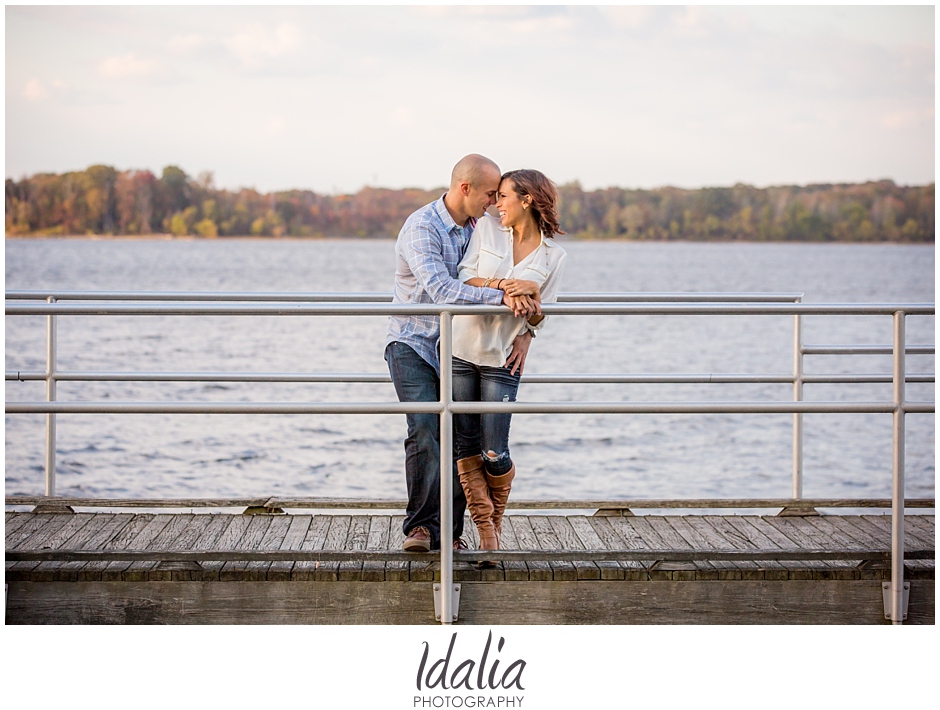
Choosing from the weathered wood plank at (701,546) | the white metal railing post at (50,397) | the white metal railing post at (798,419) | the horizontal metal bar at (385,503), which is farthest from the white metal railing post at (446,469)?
the white metal railing post at (50,397)

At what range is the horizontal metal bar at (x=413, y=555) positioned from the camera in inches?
141

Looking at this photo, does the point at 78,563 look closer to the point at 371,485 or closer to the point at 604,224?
the point at 371,485

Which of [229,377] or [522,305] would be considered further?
[229,377]

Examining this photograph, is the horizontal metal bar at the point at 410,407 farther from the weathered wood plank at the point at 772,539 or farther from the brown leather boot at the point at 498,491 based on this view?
the weathered wood plank at the point at 772,539

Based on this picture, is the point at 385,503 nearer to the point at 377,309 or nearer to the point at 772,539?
the point at 377,309

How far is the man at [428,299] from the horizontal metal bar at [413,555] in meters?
0.16

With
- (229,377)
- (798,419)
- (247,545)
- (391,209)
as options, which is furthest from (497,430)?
(391,209)

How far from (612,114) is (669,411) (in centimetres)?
3593

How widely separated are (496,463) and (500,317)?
503 millimetres

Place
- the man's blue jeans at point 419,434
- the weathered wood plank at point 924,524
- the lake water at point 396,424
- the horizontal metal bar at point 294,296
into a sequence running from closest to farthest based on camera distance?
1. the man's blue jeans at point 419,434
2. the weathered wood plank at point 924,524
3. the horizontal metal bar at point 294,296
4. the lake water at point 396,424

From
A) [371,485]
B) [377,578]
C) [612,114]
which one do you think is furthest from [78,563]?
[612,114]

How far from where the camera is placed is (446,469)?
11.0ft

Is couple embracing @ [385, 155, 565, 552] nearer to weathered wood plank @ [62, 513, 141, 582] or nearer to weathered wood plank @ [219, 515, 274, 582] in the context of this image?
weathered wood plank @ [219, 515, 274, 582]
